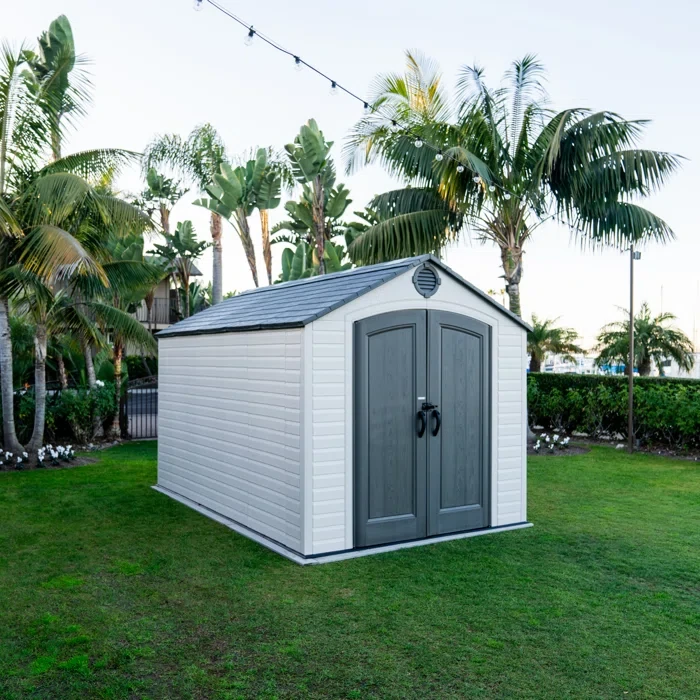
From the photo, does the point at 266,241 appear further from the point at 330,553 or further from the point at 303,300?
the point at 330,553

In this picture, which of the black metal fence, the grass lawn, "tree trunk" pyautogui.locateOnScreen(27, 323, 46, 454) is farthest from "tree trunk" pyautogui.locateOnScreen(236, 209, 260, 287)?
the grass lawn

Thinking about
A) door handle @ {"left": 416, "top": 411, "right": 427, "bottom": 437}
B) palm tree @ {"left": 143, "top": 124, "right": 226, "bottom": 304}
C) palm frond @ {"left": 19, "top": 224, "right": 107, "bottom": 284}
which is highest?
palm tree @ {"left": 143, "top": 124, "right": 226, "bottom": 304}

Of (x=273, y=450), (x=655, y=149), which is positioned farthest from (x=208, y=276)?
(x=273, y=450)

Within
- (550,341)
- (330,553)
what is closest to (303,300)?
(330,553)

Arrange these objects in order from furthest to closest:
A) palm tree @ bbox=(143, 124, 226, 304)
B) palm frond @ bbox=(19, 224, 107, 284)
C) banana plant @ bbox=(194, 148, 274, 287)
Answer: palm tree @ bbox=(143, 124, 226, 304)
banana plant @ bbox=(194, 148, 274, 287)
palm frond @ bbox=(19, 224, 107, 284)

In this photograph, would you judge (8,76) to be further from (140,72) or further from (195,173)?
(195,173)

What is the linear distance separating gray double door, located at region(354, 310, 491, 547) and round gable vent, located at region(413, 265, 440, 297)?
0.59 ft

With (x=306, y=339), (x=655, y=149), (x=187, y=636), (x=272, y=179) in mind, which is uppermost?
(x=272, y=179)

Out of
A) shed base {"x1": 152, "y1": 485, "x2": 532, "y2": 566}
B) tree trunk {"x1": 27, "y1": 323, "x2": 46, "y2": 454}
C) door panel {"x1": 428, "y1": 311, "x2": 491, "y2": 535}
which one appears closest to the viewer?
Result: shed base {"x1": 152, "y1": 485, "x2": 532, "y2": 566}

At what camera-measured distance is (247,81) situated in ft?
38.8

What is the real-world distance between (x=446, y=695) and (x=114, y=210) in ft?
28.5

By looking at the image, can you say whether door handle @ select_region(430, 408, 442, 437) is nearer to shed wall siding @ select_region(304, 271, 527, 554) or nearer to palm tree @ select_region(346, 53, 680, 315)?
shed wall siding @ select_region(304, 271, 527, 554)

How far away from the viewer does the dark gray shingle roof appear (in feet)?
18.5

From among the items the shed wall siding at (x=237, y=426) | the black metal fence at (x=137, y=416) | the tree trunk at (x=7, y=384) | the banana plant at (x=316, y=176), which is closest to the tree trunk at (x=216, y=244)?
the banana plant at (x=316, y=176)
